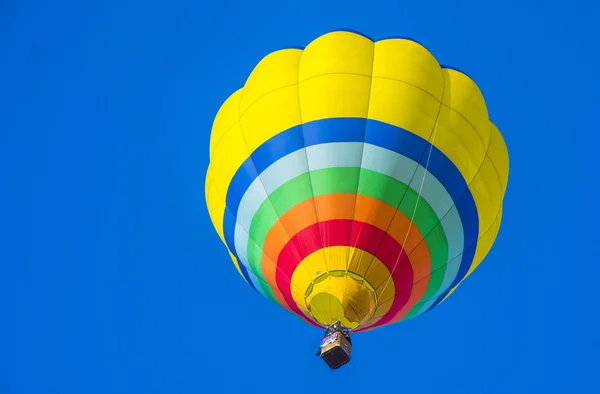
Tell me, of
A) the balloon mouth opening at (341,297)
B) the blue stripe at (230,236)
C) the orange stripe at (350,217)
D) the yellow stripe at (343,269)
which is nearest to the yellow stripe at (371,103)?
the blue stripe at (230,236)

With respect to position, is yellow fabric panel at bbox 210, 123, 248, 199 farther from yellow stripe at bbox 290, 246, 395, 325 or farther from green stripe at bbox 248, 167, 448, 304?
yellow stripe at bbox 290, 246, 395, 325

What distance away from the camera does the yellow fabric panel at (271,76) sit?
35.8 feet

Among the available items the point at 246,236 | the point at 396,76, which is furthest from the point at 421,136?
the point at 246,236

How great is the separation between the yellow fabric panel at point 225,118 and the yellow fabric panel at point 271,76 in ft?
0.56

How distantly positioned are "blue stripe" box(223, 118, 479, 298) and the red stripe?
3.04 feet

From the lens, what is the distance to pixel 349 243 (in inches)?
398

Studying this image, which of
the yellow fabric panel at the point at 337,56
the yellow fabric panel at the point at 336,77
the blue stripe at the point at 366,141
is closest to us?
the blue stripe at the point at 366,141

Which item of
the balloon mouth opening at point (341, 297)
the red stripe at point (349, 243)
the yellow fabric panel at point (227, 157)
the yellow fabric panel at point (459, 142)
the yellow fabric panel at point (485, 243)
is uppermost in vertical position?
the yellow fabric panel at point (227, 157)

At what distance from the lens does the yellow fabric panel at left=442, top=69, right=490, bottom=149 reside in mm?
10773

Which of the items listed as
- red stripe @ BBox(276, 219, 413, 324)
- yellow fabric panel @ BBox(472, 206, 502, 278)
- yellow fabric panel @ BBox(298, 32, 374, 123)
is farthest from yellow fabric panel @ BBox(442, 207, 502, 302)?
yellow fabric panel @ BBox(298, 32, 374, 123)

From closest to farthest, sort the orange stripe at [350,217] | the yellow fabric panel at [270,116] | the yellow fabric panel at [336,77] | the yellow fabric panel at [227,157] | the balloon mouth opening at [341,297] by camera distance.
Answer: the balloon mouth opening at [341,297] → the orange stripe at [350,217] → the yellow fabric panel at [336,77] → the yellow fabric panel at [270,116] → the yellow fabric panel at [227,157]

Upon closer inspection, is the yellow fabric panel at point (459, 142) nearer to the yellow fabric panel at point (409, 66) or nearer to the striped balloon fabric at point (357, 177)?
the striped balloon fabric at point (357, 177)

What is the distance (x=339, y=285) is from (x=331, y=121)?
188 centimetres

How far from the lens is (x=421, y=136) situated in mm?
10359
